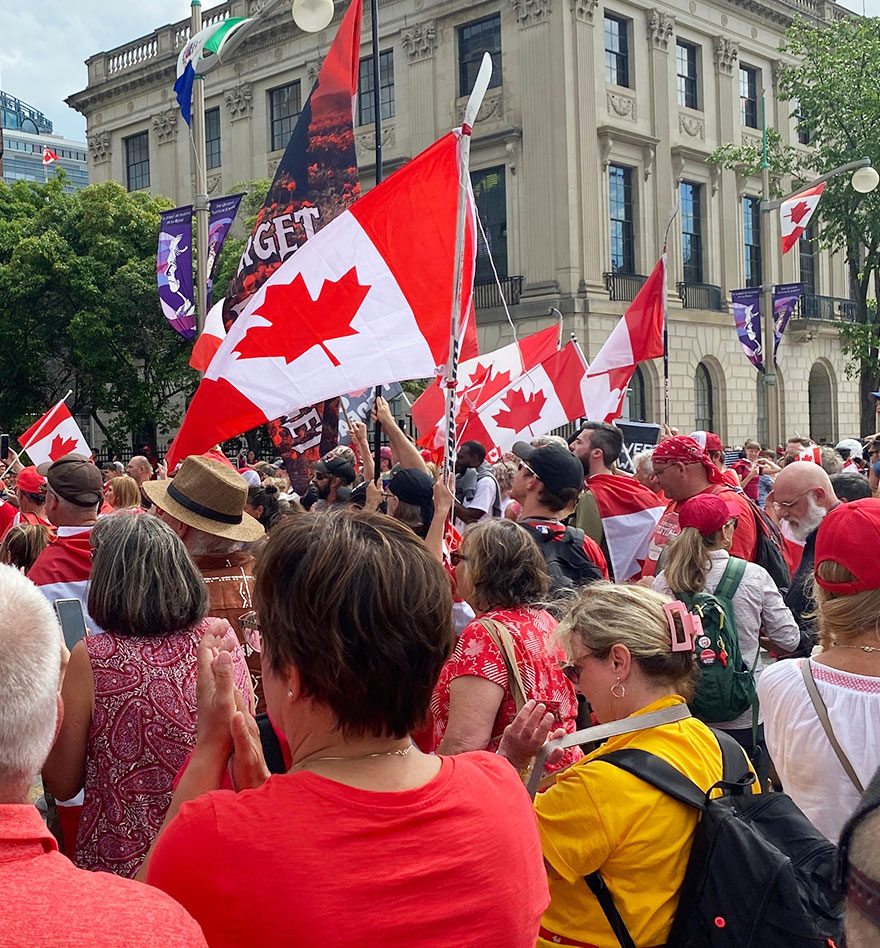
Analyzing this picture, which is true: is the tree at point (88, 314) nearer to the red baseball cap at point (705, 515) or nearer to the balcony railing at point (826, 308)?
the balcony railing at point (826, 308)

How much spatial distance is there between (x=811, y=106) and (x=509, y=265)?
8.43 m

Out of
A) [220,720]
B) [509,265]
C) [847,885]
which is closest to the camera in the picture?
Result: [847,885]

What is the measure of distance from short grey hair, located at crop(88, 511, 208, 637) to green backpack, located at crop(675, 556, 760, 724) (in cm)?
185

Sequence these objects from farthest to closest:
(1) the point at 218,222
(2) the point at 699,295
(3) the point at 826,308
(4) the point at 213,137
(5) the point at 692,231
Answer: (4) the point at 213,137 → (3) the point at 826,308 → (5) the point at 692,231 → (2) the point at 699,295 → (1) the point at 218,222

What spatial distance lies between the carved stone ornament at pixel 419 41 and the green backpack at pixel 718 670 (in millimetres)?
28374

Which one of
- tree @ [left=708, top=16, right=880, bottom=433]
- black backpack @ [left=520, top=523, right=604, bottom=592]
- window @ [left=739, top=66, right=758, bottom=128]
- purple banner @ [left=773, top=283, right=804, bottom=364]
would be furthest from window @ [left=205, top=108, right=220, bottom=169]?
black backpack @ [left=520, top=523, right=604, bottom=592]

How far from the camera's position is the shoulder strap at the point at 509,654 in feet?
10.6

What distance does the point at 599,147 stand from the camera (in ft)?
93.8

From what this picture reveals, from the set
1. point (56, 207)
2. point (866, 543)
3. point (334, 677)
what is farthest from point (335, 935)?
point (56, 207)

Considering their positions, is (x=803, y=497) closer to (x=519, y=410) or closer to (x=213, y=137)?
(x=519, y=410)

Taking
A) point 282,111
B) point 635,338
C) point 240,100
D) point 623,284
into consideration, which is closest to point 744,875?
point 635,338

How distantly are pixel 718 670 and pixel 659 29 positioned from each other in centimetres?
2924

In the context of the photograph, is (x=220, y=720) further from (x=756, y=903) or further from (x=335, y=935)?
(x=756, y=903)

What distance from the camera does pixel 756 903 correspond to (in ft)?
7.54
